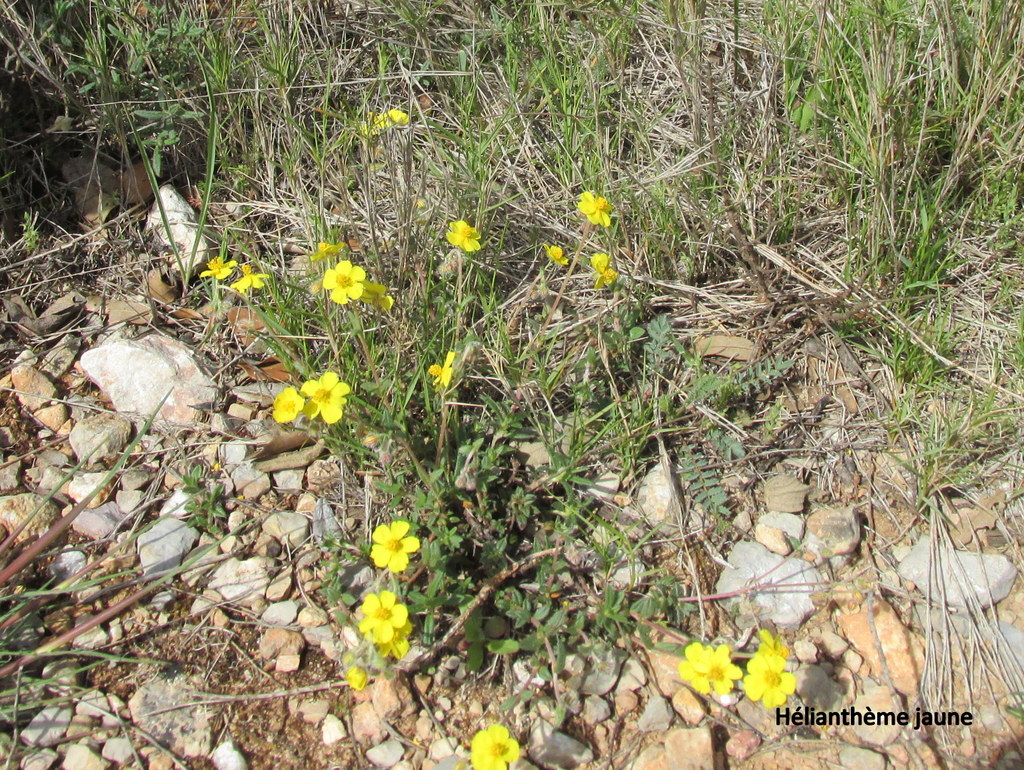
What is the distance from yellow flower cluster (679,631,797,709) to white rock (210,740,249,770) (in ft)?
3.25

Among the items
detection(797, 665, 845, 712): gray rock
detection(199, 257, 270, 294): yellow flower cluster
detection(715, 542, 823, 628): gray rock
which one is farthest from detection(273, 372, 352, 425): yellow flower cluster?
detection(797, 665, 845, 712): gray rock

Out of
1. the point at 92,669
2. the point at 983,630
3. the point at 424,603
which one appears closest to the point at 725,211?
the point at 983,630

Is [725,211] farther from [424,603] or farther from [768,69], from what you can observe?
[424,603]

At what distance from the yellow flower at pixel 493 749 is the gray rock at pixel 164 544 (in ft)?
3.08

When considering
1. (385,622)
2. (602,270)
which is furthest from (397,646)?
(602,270)

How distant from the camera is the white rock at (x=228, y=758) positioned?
1.81 metres

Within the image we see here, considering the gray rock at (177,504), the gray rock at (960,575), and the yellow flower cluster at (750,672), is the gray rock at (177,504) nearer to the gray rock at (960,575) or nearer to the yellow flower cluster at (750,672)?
the yellow flower cluster at (750,672)

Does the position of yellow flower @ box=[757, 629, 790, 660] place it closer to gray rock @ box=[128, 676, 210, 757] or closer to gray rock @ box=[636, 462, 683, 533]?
gray rock @ box=[636, 462, 683, 533]

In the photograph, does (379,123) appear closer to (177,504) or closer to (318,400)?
(318,400)

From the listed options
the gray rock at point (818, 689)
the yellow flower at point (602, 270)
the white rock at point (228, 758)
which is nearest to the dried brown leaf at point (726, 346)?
the yellow flower at point (602, 270)

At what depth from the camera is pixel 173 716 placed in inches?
73.9

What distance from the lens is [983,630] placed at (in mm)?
1987

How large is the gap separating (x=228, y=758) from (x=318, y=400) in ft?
2.68

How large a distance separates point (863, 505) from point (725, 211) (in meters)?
1.00
